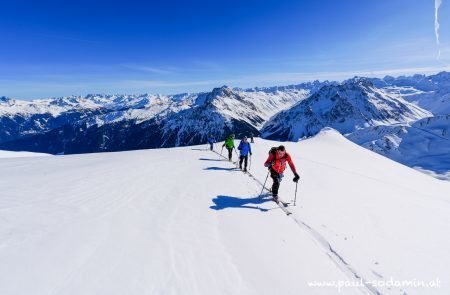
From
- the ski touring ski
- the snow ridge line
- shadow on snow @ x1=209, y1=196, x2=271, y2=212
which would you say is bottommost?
the snow ridge line

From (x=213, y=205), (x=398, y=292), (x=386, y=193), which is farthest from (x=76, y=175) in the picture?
(x=386, y=193)

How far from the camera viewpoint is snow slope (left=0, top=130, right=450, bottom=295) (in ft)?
22.2

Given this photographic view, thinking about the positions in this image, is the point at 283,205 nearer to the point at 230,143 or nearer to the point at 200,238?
the point at 200,238

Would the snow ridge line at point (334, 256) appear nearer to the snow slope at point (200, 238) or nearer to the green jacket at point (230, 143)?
the snow slope at point (200, 238)

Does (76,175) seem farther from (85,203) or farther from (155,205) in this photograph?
(155,205)

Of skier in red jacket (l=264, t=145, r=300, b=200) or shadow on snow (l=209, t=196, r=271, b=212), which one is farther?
skier in red jacket (l=264, t=145, r=300, b=200)

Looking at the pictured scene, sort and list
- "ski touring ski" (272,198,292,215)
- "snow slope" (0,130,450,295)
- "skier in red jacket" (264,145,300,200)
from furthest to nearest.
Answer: "skier in red jacket" (264,145,300,200)
"ski touring ski" (272,198,292,215)
"snow slope" (0,130,450,295)

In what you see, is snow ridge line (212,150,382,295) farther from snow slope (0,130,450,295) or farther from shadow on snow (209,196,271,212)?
shadow on snow (209,196,271,212)

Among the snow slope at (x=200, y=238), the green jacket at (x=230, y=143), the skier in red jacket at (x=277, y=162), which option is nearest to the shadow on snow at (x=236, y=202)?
the snow slope at (x=200, y=238)

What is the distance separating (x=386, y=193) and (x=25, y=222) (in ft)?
64.2

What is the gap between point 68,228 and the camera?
9164 millimetres

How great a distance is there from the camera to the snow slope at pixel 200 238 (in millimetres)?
6777

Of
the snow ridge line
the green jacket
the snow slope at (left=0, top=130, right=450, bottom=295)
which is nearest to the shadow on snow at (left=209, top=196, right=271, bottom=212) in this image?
the snow slope at (left=0, top=130, right=450, bottom=295)

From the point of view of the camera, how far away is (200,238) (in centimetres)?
899
